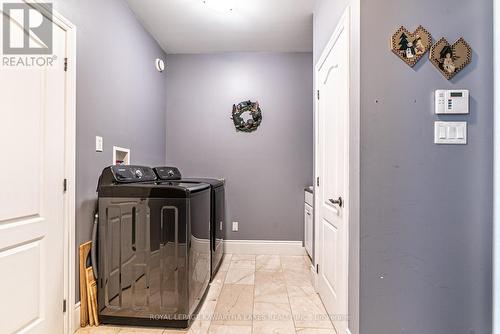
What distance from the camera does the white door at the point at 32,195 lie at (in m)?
1.29

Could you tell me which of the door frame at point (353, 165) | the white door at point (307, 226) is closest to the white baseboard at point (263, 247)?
the white door at point (307, 226)

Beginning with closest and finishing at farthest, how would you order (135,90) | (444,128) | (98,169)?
(444,128)
(98,169)
(135,90)

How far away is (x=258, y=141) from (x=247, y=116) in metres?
0.37

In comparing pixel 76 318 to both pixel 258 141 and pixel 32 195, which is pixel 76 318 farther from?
pixel 258 141

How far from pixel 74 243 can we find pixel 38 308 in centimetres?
39

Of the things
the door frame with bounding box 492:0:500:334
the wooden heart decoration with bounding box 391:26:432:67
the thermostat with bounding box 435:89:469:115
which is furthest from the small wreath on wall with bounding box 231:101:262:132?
the door frame with bounding box 492:0:500:334

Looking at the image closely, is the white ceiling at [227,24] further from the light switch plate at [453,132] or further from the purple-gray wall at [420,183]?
the light switch plate at [453,132]

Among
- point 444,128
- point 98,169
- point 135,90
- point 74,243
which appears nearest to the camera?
point 444,128

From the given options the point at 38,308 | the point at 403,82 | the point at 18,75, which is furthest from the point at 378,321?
the point at 18,75

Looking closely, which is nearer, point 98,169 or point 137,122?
point 98,169

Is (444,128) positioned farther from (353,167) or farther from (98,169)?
(98,169)

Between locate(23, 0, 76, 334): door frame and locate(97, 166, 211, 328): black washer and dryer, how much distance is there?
0.16 metres

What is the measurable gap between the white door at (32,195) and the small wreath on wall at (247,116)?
6.84 ft

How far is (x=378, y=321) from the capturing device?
1.34 metres
